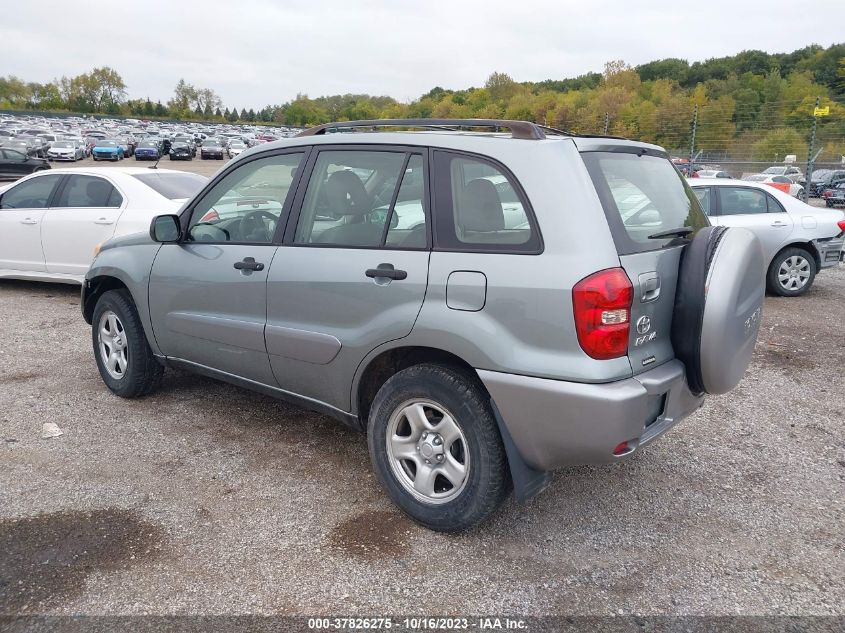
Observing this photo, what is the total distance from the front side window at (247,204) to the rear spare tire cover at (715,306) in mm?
2115

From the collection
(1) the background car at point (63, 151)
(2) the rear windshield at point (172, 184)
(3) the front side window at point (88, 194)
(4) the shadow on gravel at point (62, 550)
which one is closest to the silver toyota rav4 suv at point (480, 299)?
(4) the shadow on gravel at point (62, 550)

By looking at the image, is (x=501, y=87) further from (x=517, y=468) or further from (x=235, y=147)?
(x=517, y=468)

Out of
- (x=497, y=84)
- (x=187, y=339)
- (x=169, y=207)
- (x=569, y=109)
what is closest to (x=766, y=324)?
(x=187, y=339)

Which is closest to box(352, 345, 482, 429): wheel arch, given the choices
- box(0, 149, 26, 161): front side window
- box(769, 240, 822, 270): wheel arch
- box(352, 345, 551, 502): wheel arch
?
box(352, 345, 551, 502): wheel arch

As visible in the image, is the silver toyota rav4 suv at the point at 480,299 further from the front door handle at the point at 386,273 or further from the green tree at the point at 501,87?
the green tree at the point at 501,87

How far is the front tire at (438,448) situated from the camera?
2951 millimetres

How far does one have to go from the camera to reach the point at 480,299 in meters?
2.89

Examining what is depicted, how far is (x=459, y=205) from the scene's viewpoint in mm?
3109

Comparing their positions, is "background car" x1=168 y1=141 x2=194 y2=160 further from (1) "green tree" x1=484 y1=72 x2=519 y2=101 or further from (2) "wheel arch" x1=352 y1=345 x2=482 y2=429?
(2) "wheel arch" x1=352 y1=345 x2=482 y2=429

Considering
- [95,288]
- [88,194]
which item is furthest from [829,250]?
[88,194]

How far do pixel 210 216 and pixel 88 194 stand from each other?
174 inches

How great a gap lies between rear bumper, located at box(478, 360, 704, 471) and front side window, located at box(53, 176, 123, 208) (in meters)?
6.22

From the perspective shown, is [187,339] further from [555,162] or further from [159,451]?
[555,162]

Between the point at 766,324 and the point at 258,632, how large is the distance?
660 cm
